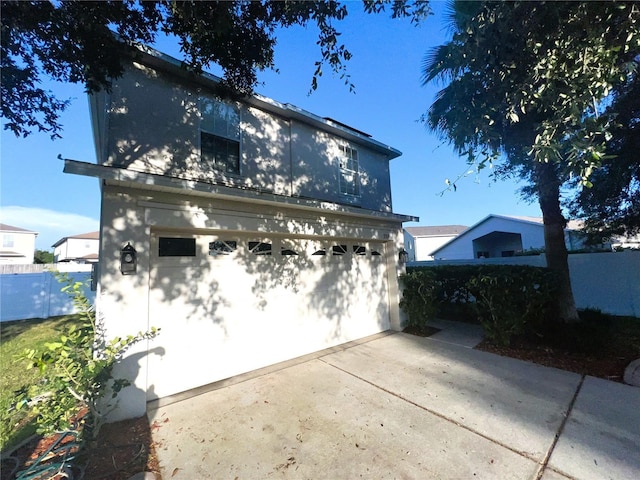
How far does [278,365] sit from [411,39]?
6433 mm

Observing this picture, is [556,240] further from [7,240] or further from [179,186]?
[7,240]

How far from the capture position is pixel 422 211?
28.9ft

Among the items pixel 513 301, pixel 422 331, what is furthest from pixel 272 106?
pixel 513 301

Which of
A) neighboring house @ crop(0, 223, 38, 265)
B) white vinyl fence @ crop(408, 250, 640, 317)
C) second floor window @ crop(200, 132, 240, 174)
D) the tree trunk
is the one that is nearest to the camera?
second floor window @ crop(200, 132, 240, 174)

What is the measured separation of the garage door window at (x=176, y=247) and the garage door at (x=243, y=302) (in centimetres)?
1

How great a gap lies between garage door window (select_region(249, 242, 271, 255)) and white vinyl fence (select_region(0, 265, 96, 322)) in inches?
254

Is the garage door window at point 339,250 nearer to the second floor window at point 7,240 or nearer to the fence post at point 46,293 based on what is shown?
the fence post at point 46,293

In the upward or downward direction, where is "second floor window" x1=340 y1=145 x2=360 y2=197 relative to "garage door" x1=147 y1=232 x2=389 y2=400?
upward

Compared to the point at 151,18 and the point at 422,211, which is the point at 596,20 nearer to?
the point at 151,18

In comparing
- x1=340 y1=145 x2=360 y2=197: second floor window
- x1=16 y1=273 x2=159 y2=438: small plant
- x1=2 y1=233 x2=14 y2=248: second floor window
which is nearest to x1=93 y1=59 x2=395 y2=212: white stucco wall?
x1=340 y1=145 x2=360 y2=197: second floor window

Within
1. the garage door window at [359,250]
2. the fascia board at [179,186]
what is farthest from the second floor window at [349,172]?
the fascia board at [179,186]

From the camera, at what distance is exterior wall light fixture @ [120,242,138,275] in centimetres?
360

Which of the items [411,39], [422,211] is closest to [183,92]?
[411,39]

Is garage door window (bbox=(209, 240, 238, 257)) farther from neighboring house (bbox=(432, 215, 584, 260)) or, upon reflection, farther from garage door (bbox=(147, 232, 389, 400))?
neighboring house (bbox=(432, 215, 584, 260))
